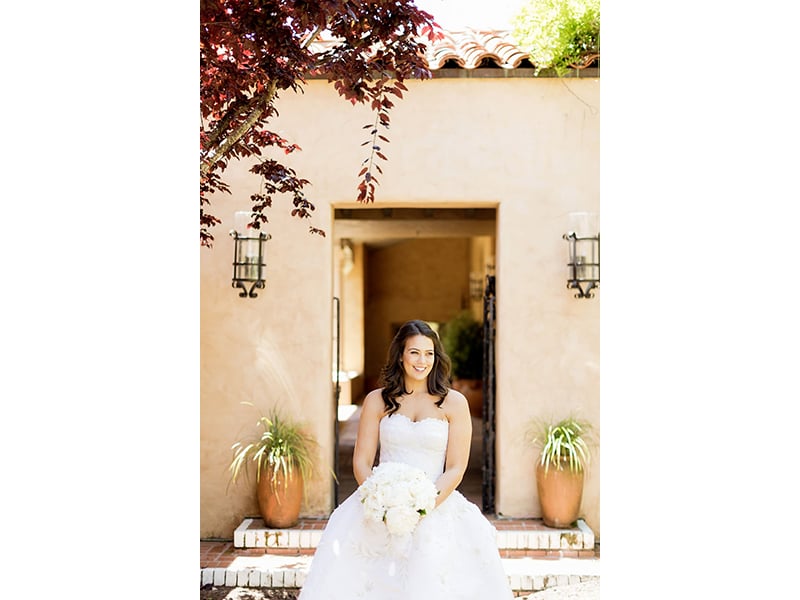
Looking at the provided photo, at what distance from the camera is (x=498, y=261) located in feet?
21.6

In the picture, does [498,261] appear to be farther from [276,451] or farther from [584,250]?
[276,451]

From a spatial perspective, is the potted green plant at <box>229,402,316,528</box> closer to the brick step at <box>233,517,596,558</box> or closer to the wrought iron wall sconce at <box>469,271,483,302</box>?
the brick step at <box>233,517,596,558</box>

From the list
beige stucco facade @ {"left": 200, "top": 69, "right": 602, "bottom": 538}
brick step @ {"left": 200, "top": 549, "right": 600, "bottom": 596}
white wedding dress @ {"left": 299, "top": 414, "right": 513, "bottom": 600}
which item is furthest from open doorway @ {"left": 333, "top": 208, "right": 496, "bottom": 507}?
white wedding dress @ {"left": 299, "top": 414, "right": 513, "bottom": 600}

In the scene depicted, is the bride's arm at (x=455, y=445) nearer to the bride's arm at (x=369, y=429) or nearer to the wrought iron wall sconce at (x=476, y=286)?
the bride's arm at (x=369, y=429)

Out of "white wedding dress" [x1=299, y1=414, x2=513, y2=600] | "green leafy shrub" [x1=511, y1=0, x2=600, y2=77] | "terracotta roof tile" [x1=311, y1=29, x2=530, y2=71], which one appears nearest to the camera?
"white wedding dress" [x1=299, y1=414, x2=513, y2=600]

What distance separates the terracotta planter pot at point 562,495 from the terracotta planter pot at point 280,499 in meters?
2.07

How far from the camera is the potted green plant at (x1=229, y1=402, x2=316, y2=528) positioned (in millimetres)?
6188

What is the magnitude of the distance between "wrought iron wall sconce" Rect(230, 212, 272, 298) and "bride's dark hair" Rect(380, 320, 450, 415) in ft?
9.02

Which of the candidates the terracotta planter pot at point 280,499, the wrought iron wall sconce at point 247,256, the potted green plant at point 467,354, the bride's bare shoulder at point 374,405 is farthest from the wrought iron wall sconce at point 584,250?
the potted green plant at point 467,354

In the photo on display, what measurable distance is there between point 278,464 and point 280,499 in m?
0.29

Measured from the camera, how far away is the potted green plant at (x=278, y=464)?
6188mm
